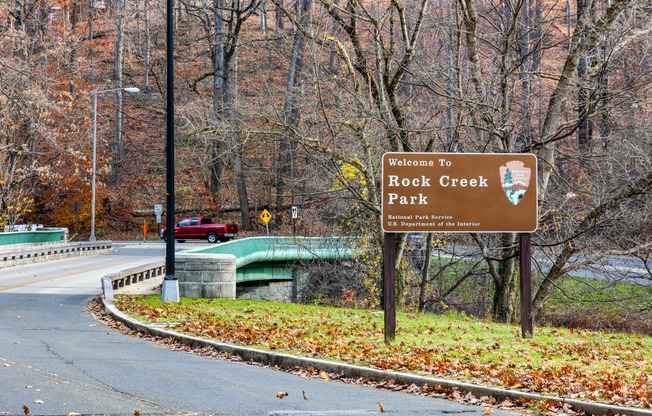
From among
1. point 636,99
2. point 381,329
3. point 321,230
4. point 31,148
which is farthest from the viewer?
point 31,148

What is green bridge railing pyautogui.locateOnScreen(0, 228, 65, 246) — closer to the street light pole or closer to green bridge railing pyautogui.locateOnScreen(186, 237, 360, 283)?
green bridge railing pyautogui.locateOnScreen(186, 237, 360, 283)

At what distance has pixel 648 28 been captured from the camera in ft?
58.6

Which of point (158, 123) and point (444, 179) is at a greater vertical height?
point (158, 123)

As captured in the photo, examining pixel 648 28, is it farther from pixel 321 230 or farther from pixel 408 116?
pixel 321 230

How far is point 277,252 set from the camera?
109 feet

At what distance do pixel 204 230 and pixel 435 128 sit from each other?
33.8 meters

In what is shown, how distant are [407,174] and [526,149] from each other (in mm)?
7285

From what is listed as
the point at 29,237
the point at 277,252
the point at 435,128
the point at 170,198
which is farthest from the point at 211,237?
the point at 435,128

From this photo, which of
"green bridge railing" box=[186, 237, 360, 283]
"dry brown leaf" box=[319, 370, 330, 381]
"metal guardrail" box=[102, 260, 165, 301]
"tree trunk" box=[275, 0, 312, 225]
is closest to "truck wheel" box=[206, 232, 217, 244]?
"tree trunk" box=[275, 0, 312, 225]

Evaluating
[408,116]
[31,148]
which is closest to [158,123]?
[31,148]

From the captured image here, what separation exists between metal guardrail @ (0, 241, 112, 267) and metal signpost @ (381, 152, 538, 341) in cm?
2335

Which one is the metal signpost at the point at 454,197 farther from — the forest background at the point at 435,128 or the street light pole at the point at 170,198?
the street light pole at the point at 170,198

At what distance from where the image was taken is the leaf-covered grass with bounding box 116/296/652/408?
28.5 feet

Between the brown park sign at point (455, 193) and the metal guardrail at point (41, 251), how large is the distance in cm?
2342
